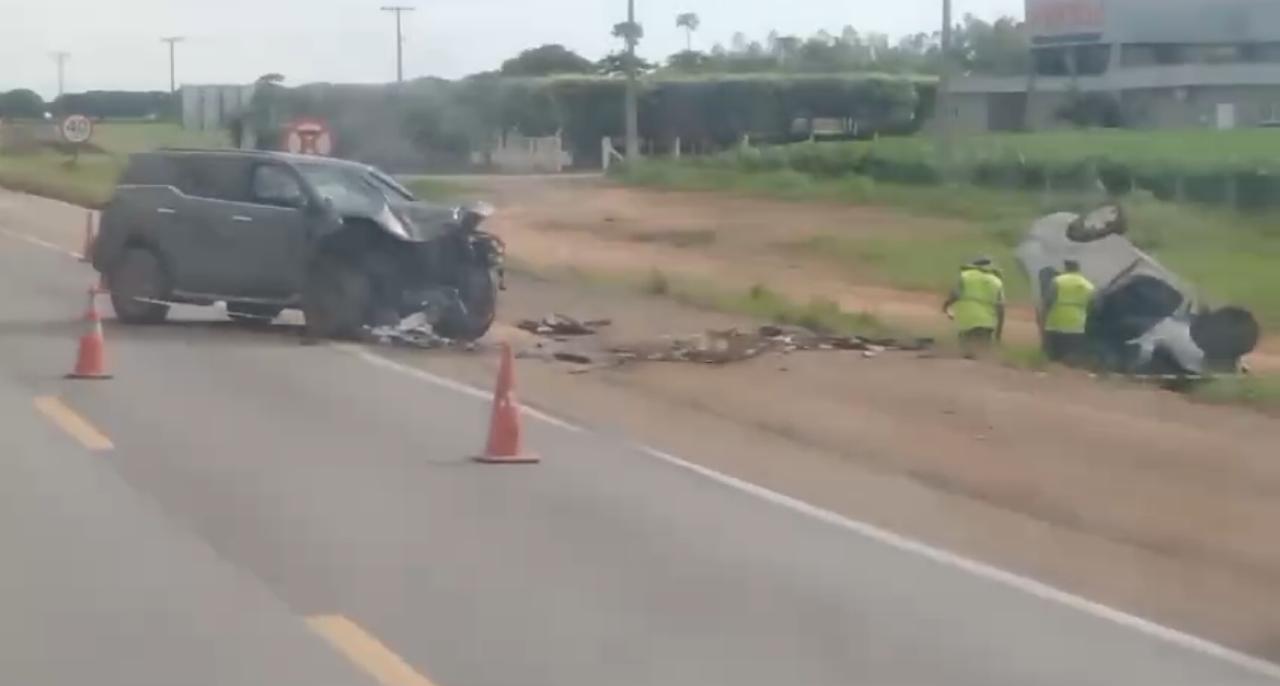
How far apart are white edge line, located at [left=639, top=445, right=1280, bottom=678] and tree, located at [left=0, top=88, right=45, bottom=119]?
372ft

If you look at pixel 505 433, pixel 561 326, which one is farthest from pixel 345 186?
pixel 505 433

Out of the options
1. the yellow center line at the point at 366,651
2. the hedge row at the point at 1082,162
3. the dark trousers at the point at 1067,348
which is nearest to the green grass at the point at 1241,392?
the dark trousers at the point at 1067,348

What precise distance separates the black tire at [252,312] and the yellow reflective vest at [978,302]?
7.18 meters

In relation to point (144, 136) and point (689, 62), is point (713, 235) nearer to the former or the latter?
point (144, 136)

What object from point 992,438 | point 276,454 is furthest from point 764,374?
point 276,454

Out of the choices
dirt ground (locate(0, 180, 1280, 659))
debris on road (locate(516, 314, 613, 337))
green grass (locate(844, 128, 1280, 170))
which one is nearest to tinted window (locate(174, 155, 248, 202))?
dirt ground (locate(0, 180, 1280, 659))

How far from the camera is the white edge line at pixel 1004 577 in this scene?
9.47 m

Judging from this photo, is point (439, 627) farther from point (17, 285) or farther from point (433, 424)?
point (17, 285)

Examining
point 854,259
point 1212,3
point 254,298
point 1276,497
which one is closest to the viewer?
point 1276,497

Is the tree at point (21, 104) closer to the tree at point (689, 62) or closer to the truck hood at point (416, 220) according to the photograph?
the tree at point (689, 62)

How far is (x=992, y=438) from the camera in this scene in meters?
16.9

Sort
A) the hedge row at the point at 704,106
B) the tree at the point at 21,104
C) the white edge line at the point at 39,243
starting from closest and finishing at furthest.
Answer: the white edge line at the point at 39,243
the hedge row at the point at 704,106
the tree at the point at 21,104

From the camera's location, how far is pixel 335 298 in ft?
76.3

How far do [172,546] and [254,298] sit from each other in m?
12.8
